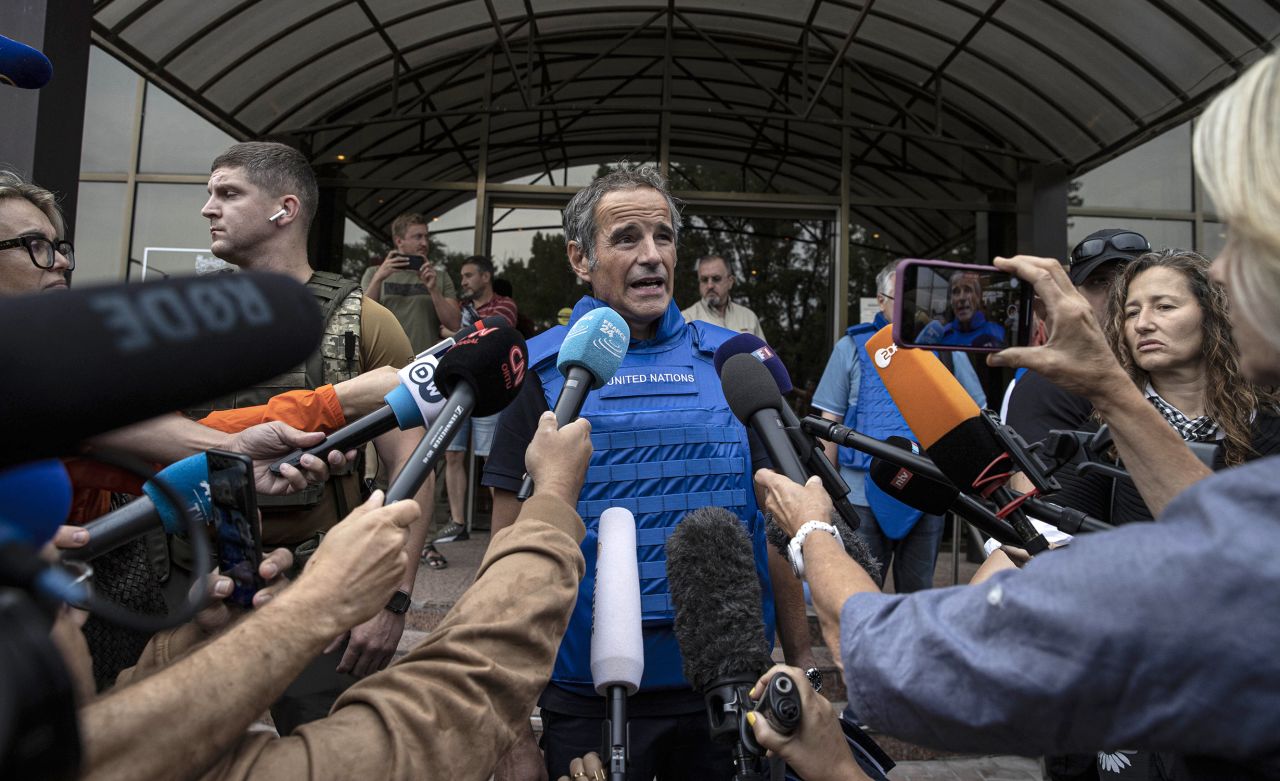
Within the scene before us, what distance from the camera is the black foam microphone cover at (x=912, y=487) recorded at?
5.54ft

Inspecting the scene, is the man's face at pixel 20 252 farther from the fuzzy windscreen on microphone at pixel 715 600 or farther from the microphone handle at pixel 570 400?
the fuzzy windscreen on microphone at pixel 715 600

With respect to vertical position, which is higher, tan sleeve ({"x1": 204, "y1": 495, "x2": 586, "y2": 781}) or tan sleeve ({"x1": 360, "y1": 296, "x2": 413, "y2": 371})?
tan sleeve ({"x1": 360, "y1": 296, "x2": 413, "y2": 371})

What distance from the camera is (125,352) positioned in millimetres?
688

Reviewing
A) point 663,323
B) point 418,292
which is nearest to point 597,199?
point 663,323

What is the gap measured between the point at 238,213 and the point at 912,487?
7.02 feet

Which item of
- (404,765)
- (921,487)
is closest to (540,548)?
(404,765)

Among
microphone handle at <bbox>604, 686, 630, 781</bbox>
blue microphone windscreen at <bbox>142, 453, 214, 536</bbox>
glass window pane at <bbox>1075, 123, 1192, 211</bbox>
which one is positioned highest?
glass window pane at <bbox>1075, 123, 1192, 211</bbox>

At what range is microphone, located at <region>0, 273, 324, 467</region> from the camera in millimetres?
651

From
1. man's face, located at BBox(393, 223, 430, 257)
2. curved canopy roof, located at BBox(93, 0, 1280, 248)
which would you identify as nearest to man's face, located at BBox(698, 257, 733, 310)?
curved canopy roof, located at BBox(93, 0, 1280, 248)

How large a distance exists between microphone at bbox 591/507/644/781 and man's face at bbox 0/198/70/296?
5.23ft

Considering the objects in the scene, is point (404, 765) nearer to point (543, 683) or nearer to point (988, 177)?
point (543, 683)

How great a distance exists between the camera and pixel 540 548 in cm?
147

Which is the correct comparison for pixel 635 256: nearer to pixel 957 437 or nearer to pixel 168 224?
pixel 957 437

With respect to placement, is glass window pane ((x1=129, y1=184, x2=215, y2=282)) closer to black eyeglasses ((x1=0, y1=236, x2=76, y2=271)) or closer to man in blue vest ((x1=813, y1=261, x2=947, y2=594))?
man in blue vest ((x1=813, y1=261, x2=947, y2=594))
